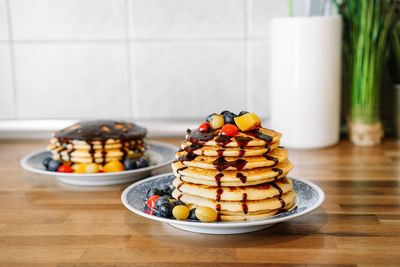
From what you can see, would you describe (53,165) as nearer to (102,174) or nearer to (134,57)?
(102,174)

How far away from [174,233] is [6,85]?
1229 millimetres

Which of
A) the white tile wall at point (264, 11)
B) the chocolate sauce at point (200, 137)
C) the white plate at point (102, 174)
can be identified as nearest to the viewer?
the chocolate sauce at point (200, 137)

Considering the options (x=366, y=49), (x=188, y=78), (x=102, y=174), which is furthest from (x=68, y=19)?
(x=366, y=49)

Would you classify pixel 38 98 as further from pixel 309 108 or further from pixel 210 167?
pixel 210 167

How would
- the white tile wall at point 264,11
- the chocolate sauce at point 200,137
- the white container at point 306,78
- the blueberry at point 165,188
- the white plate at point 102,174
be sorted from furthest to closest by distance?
the white tile wall at point 264,11 < the white container at point 306,78 < the white plate at point 102,174 < the blueberry at point 165,188 < the chocolate sauce at point 200,137

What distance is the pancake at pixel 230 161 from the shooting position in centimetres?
107

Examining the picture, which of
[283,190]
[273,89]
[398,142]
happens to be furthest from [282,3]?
[283,190]

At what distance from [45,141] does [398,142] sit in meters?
1.14

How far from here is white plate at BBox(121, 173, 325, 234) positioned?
40.9 inches

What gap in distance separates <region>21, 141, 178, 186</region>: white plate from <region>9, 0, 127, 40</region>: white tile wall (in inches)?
22.3

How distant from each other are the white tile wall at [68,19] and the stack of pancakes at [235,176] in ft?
3.43

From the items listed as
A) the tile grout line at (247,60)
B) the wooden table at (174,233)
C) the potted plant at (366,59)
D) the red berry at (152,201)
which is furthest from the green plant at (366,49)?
the red berry at (152,201)

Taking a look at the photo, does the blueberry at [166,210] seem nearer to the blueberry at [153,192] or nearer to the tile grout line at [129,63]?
the blueberry at [153,192]

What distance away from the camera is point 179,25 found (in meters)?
2.05
